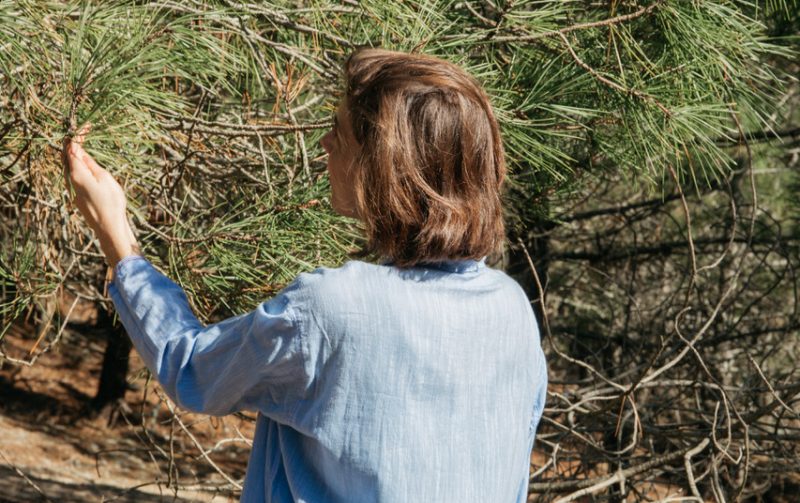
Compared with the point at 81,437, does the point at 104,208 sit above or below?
above

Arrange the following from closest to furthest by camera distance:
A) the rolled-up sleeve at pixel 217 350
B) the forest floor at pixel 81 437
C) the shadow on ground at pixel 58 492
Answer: the rolled-up sleeve at pixel 217 350 → the shadow on ground at pixel 58 492 → the forest floor at pixel 81 437

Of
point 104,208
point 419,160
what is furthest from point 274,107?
point 419,160

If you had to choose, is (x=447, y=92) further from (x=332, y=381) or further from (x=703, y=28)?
(x=703, y=28)

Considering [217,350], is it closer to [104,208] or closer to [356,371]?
[356,371]

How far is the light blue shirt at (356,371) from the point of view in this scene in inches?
41.3

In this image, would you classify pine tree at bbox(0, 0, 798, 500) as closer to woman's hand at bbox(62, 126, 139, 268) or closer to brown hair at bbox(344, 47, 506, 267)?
woman's hand at bbox(62, 126, 139, 268)

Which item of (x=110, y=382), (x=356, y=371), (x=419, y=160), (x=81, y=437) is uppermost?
(x=419, y=160)

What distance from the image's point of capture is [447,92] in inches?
43.9

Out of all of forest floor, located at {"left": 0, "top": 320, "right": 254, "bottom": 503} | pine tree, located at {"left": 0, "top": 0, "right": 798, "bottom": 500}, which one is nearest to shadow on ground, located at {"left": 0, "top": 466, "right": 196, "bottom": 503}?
forest floor, located at {"left": 0, "top": 320, "right": 254, "bottom": 503}

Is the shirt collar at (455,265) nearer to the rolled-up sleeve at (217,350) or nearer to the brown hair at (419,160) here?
the brown hair at (419,160)

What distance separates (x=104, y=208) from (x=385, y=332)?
0.41m

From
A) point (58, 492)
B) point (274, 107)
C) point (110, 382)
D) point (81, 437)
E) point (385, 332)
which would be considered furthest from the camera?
point (110, 382)

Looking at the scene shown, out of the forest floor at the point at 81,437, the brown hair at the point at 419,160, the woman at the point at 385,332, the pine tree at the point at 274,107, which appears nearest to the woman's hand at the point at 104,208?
the woman at the point at 385,332

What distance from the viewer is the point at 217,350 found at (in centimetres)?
107
